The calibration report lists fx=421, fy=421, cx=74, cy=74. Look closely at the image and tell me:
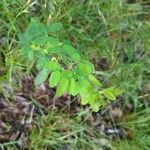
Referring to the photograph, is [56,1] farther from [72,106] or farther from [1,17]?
[72,106]

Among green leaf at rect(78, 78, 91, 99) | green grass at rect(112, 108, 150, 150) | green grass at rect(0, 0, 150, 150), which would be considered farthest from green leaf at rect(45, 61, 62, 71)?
green grass at rect(112, 108, 150, 150)

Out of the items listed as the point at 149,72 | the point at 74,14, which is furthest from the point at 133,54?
the point at 74,14

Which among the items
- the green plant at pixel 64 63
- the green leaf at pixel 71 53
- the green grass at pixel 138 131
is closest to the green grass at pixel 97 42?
the green grass at pixel 138 131

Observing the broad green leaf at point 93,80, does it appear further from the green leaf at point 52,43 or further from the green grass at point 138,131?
the green grass at point 138,131

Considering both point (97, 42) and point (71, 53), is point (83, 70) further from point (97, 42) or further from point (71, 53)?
point (97, 42)

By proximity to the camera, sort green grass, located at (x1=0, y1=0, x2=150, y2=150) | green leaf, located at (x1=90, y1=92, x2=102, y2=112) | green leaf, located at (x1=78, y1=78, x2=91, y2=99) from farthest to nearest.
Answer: green grass, located at (x1=0, y1=0, x2=150, y2=150), green leaf, located at (x1=90, y1=92, x2=102, y2=112), green leaf, located at (x1=78, y1=78, x2=91, y2=99)

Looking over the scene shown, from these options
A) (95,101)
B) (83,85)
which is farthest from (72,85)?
(95,101)

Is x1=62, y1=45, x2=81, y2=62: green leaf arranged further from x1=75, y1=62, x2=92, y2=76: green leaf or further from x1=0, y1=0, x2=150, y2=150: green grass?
x1=0, y1=0, x2=150, y2=150: green grass
